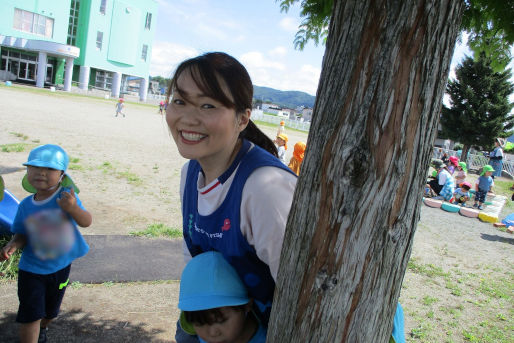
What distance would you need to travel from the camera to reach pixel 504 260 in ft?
21.5

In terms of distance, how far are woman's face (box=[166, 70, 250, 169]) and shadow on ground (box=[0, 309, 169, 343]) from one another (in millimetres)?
2064

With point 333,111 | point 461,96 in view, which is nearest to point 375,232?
point 333,111

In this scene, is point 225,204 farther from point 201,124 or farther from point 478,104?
point 478,104

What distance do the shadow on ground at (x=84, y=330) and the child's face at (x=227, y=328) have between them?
1.63 meters

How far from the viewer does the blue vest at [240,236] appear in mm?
1539

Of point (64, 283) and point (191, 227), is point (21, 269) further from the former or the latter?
point (191, 227)

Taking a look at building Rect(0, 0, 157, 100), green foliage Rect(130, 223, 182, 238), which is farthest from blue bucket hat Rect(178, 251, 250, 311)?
building Rect(0, 0, 157, 100)

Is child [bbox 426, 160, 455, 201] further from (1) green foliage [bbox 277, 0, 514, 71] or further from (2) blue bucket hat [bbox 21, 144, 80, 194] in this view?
(2) blue bucket hat [bbox 21, 144, 80, 194]

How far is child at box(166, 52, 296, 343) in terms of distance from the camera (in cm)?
145

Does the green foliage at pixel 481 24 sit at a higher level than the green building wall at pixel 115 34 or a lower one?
lower

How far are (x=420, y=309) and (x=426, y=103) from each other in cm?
390

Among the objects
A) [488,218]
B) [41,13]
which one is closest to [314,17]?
[488,218]

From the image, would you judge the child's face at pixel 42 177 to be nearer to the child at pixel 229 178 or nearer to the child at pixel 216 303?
the child at pixel 229 178

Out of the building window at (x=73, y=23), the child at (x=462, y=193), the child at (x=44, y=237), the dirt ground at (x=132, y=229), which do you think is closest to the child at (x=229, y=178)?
the child at (x=44, y=237)
